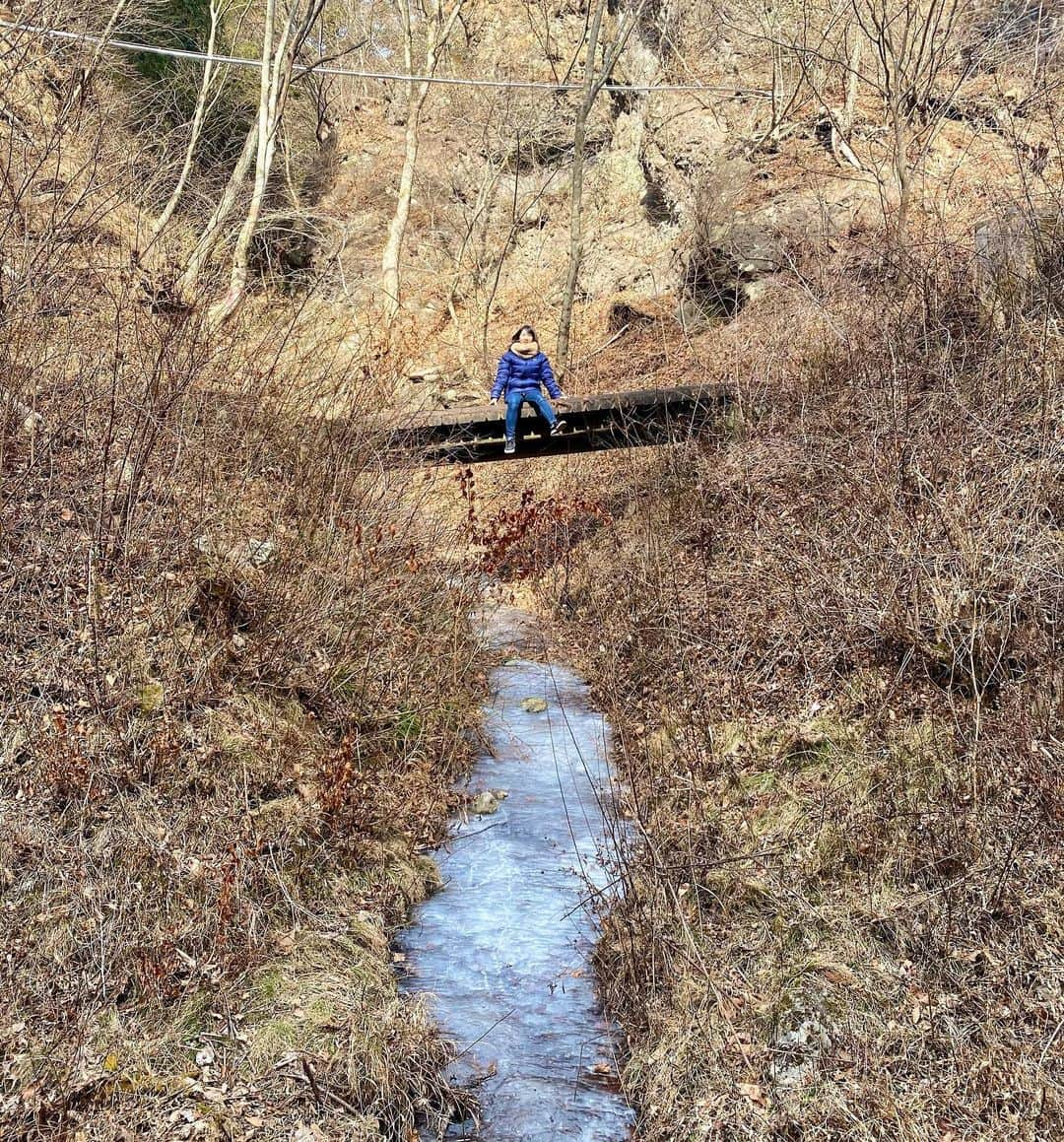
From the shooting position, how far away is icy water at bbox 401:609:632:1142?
14.9 ft

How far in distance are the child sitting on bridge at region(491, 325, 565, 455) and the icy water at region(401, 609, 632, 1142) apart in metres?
3.58

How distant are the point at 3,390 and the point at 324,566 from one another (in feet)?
7.02

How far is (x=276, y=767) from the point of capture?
6004mm

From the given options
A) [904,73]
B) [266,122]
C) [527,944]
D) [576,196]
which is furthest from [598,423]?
[266,122]

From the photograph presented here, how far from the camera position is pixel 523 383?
11.6m

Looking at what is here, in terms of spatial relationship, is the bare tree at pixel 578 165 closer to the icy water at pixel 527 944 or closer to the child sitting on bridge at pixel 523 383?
the child sitting on bridge at pixel 523 383

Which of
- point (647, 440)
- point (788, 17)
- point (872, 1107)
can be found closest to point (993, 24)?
point (788, 17)

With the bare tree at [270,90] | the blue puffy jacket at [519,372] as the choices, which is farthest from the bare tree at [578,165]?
the blue puffy jacket at [519,372]

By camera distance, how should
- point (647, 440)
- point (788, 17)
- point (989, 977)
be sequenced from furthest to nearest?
1. point (788, 17)
2. point (647, 440)
3. point (989, 977)

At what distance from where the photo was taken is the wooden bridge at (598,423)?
10.7m

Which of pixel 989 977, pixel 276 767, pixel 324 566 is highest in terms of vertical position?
pixel 324 566

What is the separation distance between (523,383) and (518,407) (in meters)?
0.70

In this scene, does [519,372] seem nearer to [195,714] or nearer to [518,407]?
[518,407]

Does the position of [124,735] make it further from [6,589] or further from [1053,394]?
[1053,394]
